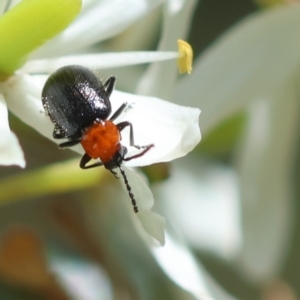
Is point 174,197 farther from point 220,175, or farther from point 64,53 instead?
point 64,53

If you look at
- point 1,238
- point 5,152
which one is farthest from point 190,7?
point 1,238

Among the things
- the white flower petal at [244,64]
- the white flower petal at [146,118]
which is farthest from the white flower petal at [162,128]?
the white flower petal at [244,64]

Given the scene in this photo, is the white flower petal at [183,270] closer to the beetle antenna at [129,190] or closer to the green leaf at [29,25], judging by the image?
the beetle antenna at [129,190]

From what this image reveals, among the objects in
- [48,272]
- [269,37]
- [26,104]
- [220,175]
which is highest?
[26,104]

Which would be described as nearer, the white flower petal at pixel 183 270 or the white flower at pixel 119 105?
the white flower at pixel 119 105

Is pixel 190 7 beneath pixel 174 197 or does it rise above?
above

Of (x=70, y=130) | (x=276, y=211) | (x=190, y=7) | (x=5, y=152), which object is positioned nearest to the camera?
(x=5, y=152)
